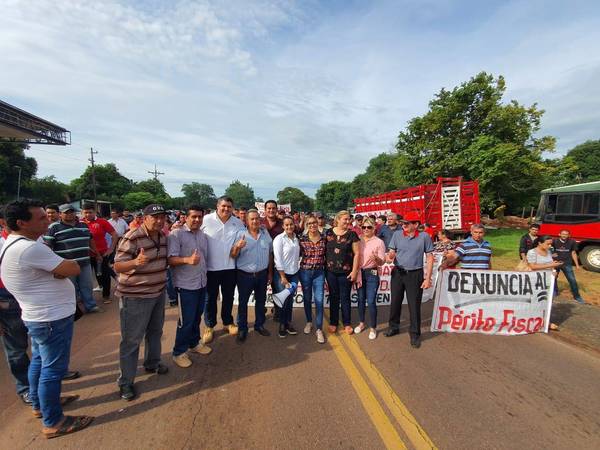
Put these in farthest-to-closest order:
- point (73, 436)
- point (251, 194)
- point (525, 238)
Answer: point (251, 194), point (525, 238), point (73, 436)

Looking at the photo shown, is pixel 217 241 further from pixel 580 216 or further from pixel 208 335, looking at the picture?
pixel 580 216

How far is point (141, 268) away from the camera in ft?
9.74

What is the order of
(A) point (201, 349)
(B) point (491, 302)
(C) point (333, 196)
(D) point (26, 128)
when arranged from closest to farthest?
(A) point (201, 349), (B) point (491, 302), (D) point (26, 128), (C) point (333, 196)

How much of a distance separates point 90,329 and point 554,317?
26.7 feet

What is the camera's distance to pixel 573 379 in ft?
11.1

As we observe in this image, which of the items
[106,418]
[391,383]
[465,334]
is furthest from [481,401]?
[106,418]

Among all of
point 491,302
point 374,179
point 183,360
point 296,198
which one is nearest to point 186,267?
point 183,360

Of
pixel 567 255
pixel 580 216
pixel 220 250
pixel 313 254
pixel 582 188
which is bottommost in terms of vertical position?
pixel 567 255

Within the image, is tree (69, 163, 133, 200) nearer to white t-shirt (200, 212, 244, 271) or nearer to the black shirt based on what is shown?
white t-shirt (200, 212, 244, 271)

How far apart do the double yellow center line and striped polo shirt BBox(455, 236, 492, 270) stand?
2.37m

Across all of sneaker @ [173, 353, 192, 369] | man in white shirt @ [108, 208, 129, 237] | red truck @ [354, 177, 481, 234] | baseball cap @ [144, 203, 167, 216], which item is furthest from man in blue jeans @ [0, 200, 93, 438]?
A: red truck @ [354, 177, 481, 234]

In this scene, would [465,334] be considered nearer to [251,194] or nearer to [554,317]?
[554,317]

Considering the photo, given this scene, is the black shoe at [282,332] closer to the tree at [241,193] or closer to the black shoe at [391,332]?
the black shoe at [391,332]

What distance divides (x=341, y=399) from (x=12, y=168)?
58.1m
